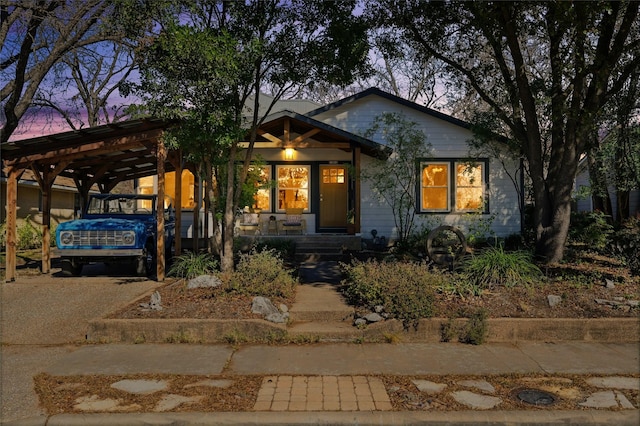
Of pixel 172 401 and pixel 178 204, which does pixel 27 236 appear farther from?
pixel 172 401

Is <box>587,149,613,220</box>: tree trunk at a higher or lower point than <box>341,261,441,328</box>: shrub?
higher

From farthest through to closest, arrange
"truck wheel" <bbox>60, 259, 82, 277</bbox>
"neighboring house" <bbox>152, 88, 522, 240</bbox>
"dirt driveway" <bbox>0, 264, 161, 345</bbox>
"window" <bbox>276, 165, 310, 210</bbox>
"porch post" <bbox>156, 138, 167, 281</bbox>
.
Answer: "window" <bbox>276, 165, 310, 210</bbox> → "neighboring house" <bbox>152, 88, 522, 240</bbox> → "truck wheel" <bbox>60, 259, 82, 277</bbox> → "porch post" <bbox>156, 138, 167, 281</bbox> → "dirt driveway" <bbox>0, 264, 161, 345</bbox>

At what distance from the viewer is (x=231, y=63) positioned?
7.75 m

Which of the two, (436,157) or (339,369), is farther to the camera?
(436,157)

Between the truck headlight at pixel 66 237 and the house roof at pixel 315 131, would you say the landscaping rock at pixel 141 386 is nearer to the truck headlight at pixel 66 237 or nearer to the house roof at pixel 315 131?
the truck headlight at pixel 66 237

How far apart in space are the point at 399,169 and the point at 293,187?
149 inches

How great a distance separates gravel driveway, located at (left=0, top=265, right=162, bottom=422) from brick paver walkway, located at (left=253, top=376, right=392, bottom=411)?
2119 millimetres

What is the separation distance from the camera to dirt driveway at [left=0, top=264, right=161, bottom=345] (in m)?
7.11

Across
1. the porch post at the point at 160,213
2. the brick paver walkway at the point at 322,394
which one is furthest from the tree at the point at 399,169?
the brick paver walkway at the point at 322,394

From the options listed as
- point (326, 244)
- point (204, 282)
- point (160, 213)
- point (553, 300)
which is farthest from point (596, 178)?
point (160, 213)

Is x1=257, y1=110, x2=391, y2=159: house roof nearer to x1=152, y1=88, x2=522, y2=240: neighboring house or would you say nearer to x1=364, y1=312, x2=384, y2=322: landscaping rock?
x1=152, y1=88, x2=522, y2=240: neighboring house

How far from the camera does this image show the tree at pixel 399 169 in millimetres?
14570

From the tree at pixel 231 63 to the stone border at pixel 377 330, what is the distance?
294cm

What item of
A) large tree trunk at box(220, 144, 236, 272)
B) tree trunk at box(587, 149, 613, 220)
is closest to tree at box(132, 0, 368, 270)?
large tree trunk at box(220, 144, 236, 272)
